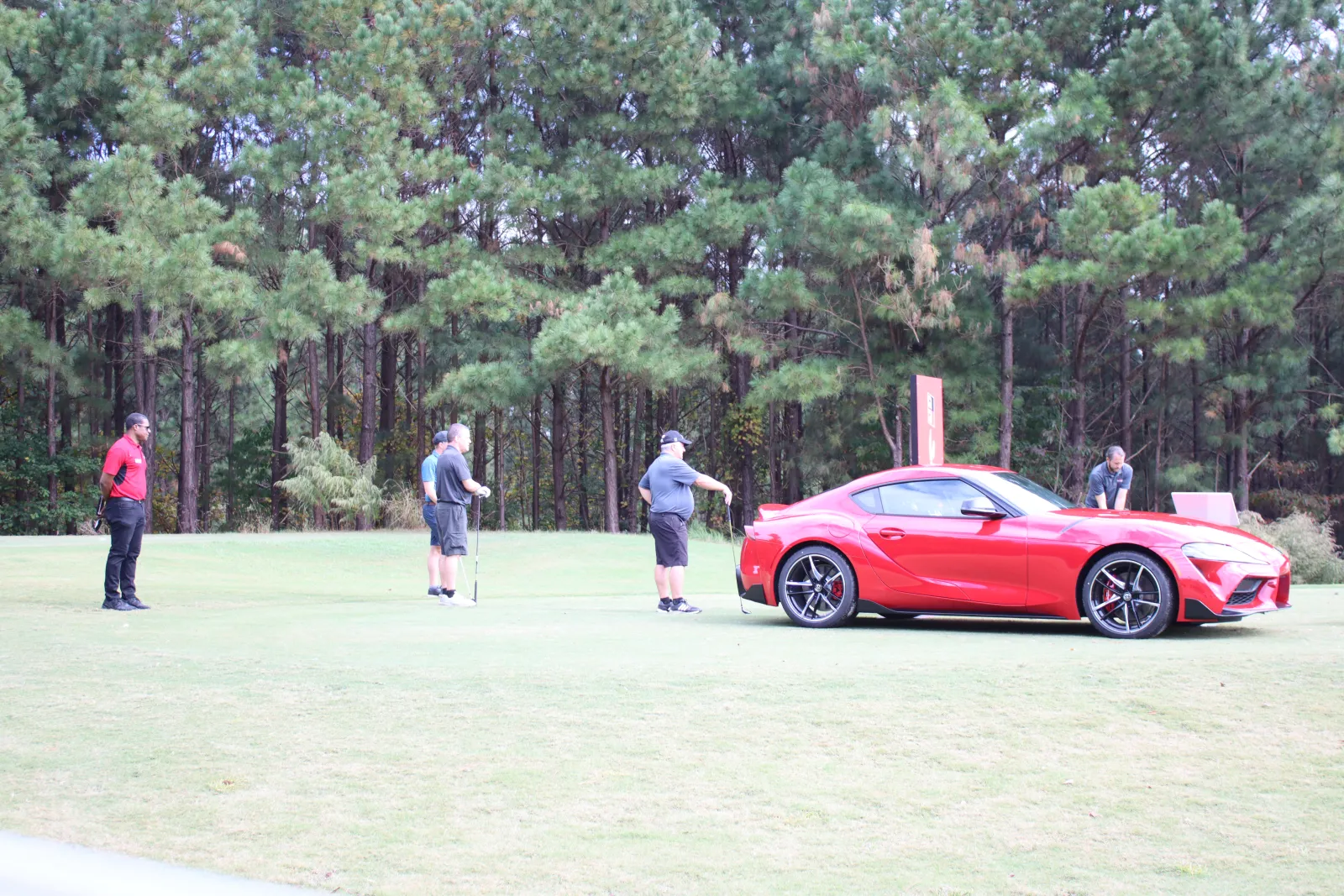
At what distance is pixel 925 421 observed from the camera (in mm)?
18844

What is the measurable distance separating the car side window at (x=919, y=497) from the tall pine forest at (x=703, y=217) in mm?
19431

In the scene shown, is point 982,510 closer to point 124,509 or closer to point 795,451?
point 124,509

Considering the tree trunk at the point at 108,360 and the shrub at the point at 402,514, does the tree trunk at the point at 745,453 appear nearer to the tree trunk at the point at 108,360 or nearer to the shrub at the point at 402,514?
the shrub at the point at 402,514

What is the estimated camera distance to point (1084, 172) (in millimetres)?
33594

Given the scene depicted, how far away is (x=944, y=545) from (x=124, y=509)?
8.18m

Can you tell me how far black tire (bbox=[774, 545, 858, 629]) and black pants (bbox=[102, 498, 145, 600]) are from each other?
6.59 meters

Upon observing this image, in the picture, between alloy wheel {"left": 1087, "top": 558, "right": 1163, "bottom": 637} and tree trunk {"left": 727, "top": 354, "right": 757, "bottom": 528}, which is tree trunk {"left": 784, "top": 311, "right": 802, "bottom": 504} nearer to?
tree trunk {"left": 727, "top": 354, "right": 757, "bottom": 528}

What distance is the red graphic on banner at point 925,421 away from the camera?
18344mm

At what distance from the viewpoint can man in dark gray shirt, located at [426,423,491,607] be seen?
14.5m

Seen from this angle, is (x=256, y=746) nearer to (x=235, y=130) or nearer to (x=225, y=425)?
(x=235, y=130)

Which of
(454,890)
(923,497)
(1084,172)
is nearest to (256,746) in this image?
(454,890)

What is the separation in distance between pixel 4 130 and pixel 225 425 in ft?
125

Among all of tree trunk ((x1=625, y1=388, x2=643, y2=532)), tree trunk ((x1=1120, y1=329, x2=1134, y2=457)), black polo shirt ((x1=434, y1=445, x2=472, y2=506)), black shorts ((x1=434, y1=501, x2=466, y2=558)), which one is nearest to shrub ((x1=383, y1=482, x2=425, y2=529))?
tree trunk ((x1=625, y1=388, x2=643, y2=532))

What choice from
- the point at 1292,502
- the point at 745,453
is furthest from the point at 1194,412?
the point at 745,453
